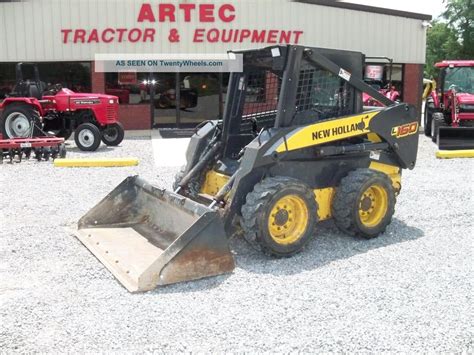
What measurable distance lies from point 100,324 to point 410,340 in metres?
2.24

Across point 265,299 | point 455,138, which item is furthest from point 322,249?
point 455,138

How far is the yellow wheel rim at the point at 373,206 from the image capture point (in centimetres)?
616

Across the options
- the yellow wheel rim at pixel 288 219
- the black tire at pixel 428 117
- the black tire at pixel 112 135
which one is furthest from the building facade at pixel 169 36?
the yellow wheel rim at pixel 288 219

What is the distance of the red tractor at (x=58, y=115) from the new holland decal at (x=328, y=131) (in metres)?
8.63

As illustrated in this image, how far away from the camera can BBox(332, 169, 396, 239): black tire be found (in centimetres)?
595

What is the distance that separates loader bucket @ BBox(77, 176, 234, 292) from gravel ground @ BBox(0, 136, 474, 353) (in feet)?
0.43

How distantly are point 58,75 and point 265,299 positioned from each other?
14198 mm

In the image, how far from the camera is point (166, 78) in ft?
58.4

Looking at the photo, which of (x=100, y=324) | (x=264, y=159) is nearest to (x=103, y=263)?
(x=100, y=324)

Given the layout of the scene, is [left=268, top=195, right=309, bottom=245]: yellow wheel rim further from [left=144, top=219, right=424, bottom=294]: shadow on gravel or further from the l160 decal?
the l160 decal

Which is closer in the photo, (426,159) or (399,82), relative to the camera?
(426,159)

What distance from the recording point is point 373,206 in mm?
6293

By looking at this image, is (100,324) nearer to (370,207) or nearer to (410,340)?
(410,340)

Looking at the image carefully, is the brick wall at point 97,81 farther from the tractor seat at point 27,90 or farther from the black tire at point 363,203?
the black tire at point 363,203
